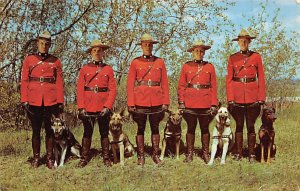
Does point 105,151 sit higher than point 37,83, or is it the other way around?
point 37,83

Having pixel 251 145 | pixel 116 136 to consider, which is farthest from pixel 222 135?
pixel 116 136

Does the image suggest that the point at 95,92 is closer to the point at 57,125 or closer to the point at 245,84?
the point at 57,125

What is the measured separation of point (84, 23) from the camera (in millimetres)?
13125

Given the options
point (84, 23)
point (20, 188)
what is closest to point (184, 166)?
point (20, 188)

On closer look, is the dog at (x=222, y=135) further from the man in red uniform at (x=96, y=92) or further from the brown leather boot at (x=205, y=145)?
the man in red uniform at (x=96, y=92)

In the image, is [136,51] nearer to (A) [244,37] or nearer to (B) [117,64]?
(B) [117,64]

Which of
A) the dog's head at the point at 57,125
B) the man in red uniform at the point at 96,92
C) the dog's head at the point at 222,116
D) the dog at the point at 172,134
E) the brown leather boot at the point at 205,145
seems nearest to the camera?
the man in red uniform at the point at 96,92

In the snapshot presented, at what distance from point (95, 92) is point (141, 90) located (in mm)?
874

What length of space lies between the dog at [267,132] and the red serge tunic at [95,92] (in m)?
2.97

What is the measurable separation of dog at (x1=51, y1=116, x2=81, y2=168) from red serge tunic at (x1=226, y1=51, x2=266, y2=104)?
332 cm

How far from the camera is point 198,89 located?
323 inches

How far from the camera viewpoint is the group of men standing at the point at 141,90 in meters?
8.07

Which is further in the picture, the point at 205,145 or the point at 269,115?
the point at 205,145

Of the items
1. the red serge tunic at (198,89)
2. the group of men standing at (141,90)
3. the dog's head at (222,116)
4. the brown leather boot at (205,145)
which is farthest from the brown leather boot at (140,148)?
the dog's head at (222,116)
